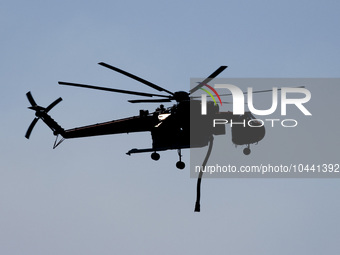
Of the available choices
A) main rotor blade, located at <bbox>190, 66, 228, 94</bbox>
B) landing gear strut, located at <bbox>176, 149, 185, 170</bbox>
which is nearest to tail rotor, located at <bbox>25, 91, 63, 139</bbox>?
landing gear strut, located at <bbox>176, 149, 185, 170</bbox>

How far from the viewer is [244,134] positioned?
38.7m

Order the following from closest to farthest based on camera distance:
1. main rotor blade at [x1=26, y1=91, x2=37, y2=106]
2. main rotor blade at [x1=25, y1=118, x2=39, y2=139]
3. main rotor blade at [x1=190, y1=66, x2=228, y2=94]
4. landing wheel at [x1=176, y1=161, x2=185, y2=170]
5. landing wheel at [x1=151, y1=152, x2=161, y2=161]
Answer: main rotor blade at [x1=190, y1=66, x2=228, y2=94], landing wheel at [x1=176, y1=161, x2=185, y2=170], landing wheel at [x1=151, y1=152, x2=161, y2=161], main rotor blade at [x1=25, y1=118, x2=39, y2=139], main rotor blade at [x1=26, y1=91, x2=37, y2=106]

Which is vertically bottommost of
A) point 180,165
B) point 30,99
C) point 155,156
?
point 180,165

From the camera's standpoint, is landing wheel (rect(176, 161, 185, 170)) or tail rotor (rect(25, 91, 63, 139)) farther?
tail rotor (rect(25, 91, 63, 139))

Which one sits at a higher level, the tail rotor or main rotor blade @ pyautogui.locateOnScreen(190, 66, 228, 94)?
main rotor blade @ pyautogui.locateOnScreen(190, 66, 228, 94)

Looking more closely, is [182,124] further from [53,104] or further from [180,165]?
[53,104]

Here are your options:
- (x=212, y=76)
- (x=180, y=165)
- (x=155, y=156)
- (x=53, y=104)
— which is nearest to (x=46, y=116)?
(x=53, y=104)

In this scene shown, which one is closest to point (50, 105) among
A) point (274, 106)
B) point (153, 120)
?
point (153, 120)

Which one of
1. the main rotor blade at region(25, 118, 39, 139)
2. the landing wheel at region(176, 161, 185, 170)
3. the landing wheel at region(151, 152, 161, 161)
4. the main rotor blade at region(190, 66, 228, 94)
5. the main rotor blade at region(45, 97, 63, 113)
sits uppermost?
the main rotor blade at region(190, 66, 228, 94)

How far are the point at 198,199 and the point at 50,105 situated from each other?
16.1 m

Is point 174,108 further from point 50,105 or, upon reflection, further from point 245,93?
point 50,105

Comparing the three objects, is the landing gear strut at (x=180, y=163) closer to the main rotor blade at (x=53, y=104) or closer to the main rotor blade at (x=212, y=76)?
the main rotor blade at (x=212, y=76)

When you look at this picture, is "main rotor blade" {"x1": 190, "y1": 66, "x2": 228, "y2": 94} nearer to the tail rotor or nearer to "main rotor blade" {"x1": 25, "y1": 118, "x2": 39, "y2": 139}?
the tail rotor

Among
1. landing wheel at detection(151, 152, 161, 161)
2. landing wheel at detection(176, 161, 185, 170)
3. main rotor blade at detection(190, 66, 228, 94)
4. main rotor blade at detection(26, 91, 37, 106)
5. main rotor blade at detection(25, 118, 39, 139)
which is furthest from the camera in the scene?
main rotor blade at detection(26, 91, 37, 106)
